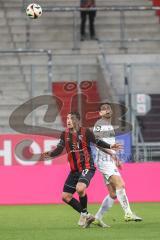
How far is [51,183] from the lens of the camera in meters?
21.6

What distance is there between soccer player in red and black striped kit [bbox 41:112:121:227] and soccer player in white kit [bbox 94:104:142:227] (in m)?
0.34

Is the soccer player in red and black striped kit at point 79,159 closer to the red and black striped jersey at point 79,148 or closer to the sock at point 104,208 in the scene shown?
the red and black striped jersey at point 79,148

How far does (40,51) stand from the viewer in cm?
2492

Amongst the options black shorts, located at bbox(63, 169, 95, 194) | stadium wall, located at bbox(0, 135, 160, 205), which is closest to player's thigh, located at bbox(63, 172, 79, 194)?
black shorts, located at bbox(63, 169, 95, 194)

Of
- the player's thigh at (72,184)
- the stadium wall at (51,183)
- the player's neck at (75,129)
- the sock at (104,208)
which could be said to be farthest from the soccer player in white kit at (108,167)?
the stadium wall at (51,183)

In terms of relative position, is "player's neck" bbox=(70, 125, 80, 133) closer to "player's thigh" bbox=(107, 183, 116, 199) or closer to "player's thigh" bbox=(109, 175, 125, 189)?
"player's thigh" bbox=(109, 175, 125, 189)

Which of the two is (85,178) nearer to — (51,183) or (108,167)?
(108,167)

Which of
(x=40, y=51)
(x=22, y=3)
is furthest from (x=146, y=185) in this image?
(x=22, y=3)

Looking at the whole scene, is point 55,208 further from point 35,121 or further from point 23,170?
point 35,121

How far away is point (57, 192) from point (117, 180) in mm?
6634

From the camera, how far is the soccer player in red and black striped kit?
14.5 m

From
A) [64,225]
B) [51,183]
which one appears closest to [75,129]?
[64,225]

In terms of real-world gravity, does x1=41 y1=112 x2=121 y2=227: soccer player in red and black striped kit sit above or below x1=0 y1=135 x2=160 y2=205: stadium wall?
above

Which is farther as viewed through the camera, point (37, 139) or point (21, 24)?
point (21, 24)
